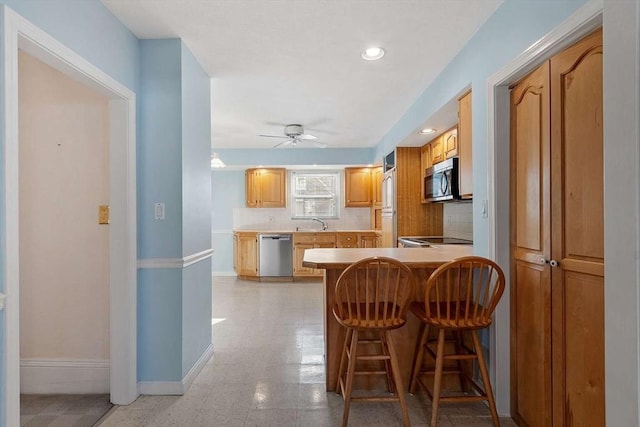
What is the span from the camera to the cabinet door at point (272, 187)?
6.09m

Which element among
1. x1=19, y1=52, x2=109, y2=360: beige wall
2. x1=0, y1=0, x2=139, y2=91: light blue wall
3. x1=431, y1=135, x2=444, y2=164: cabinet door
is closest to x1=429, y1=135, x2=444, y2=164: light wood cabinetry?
x1=431, y1=135, x2=444, y2=164: cabinet door

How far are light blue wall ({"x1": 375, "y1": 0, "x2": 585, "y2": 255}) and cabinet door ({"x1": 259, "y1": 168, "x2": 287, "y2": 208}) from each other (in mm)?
3690

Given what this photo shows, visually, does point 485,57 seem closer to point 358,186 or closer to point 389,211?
point 389,211

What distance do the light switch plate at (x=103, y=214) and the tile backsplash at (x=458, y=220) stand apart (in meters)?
3.43

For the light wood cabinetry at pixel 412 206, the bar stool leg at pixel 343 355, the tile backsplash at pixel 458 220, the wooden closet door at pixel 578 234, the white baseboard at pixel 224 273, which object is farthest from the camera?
the white baseboard at pixel 224 273

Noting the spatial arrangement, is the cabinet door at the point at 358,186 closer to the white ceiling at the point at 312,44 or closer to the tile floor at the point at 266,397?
the white ceiling at the point at 312,44

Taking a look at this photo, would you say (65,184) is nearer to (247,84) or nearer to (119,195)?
(119,195)

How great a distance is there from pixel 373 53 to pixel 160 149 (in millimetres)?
1656

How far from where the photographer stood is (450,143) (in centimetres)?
340

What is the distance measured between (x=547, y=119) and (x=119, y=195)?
243 centimetres

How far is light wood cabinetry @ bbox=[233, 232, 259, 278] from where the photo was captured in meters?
5.79

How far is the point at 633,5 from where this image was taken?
0.74m

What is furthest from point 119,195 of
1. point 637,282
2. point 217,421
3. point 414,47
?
point 637,282

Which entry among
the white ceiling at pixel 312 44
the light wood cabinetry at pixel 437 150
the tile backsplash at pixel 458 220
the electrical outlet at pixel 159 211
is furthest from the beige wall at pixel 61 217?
the tile backsplash at pixel 458 220
